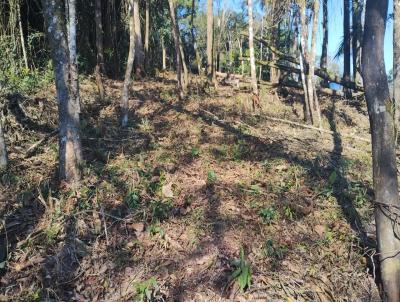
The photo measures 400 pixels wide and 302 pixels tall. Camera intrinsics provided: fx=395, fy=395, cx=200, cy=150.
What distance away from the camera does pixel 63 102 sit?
5.43 metres

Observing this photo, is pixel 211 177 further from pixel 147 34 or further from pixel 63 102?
pixel 147 34

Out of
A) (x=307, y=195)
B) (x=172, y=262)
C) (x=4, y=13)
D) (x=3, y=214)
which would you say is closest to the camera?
(x=172, y=262)

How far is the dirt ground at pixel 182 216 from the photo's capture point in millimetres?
4320

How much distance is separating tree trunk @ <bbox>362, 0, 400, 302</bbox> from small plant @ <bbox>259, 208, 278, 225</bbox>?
1.37 m

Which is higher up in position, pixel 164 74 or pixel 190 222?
pixel 164 74

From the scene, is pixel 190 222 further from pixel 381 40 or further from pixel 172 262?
pixel 381 40

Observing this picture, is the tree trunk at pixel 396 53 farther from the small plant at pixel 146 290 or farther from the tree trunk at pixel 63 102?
the small plant at pixel 146 290

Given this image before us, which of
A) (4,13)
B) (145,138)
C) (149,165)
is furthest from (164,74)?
(149,165)

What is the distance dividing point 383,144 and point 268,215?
1.74 meters

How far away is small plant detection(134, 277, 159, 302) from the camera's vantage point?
406 centimetres

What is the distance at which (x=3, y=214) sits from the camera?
495 cm

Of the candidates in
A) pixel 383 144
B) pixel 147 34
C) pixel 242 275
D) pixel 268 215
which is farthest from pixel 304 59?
pixel 242 275

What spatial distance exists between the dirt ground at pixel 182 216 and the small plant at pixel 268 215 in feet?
0.09

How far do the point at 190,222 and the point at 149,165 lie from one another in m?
1.53
